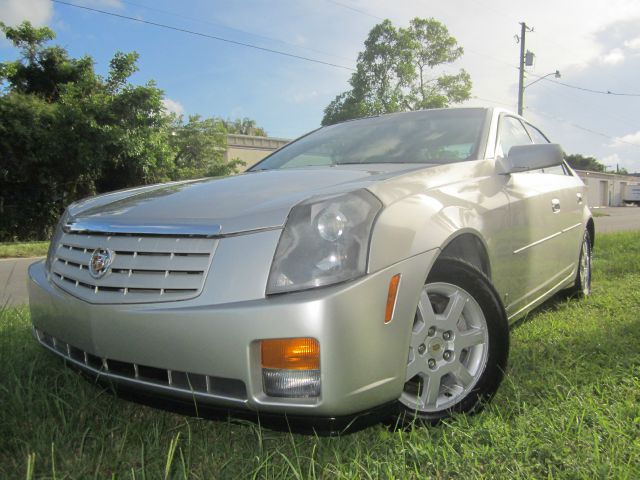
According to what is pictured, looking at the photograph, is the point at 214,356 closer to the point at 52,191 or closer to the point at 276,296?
the point at 276,296

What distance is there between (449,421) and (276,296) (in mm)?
885

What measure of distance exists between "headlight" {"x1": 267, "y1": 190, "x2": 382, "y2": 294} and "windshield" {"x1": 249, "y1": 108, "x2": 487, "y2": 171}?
1.03m

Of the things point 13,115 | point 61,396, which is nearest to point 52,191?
point 13,115

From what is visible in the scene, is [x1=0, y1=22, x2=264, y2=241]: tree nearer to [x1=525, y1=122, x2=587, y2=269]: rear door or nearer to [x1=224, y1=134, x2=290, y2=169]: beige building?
[x1=525, y1=122, x2=587, y2=269]: rear door

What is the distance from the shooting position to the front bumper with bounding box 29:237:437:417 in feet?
4.93

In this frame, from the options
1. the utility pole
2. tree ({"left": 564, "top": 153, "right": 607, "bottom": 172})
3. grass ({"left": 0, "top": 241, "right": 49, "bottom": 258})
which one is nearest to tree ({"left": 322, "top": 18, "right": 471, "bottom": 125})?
the utility pole

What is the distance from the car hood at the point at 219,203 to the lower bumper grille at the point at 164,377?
444 mm

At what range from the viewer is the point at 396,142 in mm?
2869

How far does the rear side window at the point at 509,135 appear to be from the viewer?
292cm

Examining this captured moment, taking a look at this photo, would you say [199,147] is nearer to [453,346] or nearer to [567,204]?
[567,204]

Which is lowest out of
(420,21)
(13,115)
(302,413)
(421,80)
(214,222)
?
(302,413)

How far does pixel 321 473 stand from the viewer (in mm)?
1660

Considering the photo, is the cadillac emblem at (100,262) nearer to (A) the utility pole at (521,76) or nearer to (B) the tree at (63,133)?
(B) the tree at (63,133)

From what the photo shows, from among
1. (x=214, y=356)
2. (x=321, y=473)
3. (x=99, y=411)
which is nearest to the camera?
(x=214, y=356)
